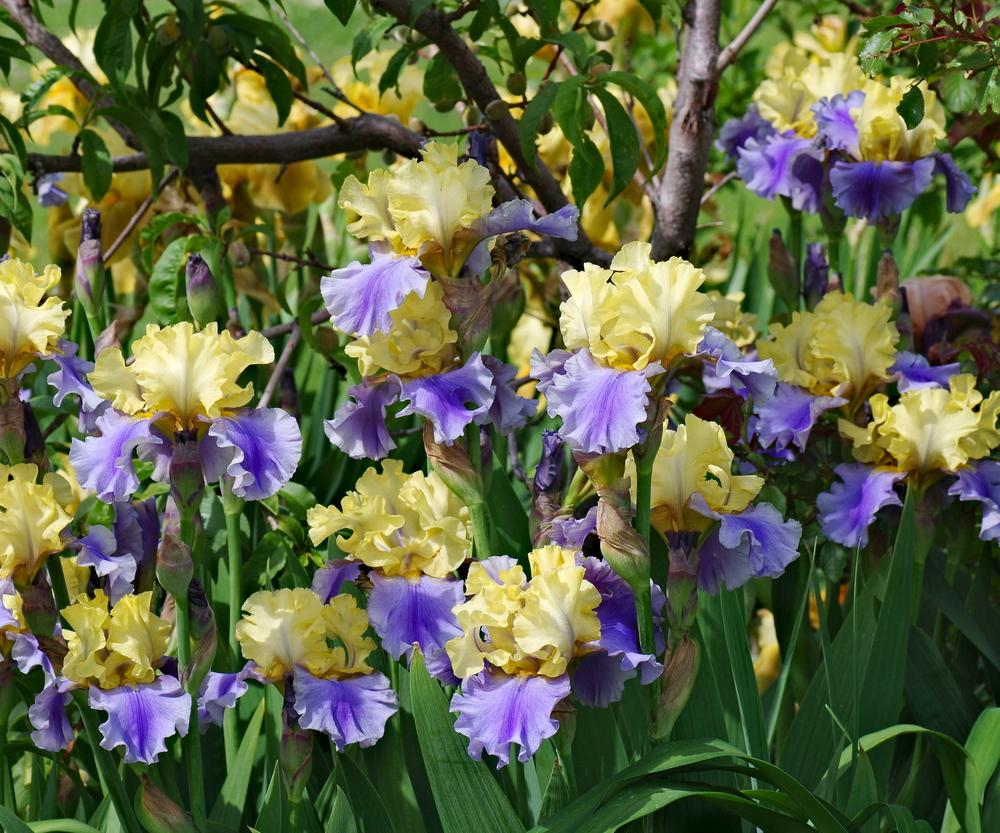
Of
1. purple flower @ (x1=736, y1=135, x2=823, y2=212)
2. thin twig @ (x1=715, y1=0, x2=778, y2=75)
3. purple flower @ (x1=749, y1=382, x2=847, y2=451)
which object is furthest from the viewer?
thin twig @ (x1=715, y1=0, x2=778, y2=75)

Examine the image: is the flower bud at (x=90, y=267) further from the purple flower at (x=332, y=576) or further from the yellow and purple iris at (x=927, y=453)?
the yellow and purple iris at (x=927, y=453)

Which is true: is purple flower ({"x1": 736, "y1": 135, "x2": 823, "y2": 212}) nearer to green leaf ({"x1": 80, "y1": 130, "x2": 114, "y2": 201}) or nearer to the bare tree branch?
the bare tree branch

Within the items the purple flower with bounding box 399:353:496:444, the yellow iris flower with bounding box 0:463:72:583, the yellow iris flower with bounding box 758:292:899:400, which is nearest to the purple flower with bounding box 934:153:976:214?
the yellow iris flower with bounding box 758:292:899:400

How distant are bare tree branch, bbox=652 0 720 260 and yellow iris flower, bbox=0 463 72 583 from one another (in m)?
1.29

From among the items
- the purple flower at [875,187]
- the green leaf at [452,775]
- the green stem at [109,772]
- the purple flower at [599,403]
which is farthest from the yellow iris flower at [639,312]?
the purple flower at [875,187]

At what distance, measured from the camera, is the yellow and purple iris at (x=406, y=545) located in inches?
52.9

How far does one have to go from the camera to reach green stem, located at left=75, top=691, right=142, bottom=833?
4.42 feet

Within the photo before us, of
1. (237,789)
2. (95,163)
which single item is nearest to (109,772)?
(237,789)

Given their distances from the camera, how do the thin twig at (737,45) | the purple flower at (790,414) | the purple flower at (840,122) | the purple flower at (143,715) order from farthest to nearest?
the thin twig at (737,45)
the purple flower at (840,122)
the purple flower at (790,414)
the purple flower at (143,715)

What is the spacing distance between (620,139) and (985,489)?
27.2 inches

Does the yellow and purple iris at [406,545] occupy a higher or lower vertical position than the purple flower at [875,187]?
lower

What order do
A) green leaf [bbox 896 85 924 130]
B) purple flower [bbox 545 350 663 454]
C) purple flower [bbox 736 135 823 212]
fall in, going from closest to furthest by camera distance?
purple flower [bbox 545 350 663 454] → green leaf [bbox 896 85 924 130] → purple flower [bbox 736 135 823 212]

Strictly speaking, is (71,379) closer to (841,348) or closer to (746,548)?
(746,548)

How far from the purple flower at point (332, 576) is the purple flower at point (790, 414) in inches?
23.6
